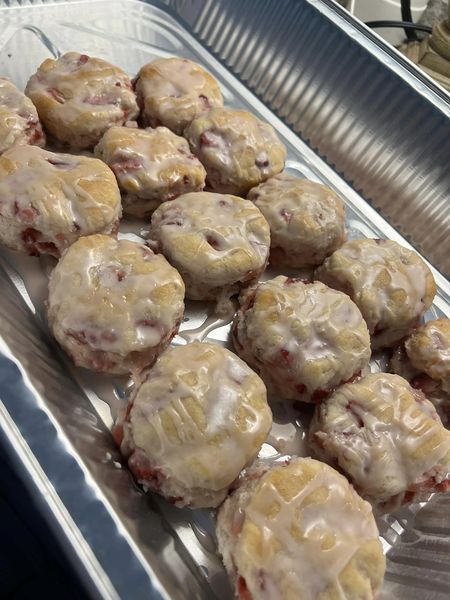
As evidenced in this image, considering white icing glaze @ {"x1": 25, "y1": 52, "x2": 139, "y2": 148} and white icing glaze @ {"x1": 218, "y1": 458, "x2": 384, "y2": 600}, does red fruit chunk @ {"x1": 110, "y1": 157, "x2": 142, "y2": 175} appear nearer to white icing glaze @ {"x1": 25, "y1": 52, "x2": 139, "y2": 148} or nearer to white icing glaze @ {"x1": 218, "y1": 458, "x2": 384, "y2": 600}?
white icing glaze @ {"x1": 25, "y1": 52, "x2": 139, "y2": 148}

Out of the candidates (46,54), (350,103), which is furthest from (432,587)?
(46,54)

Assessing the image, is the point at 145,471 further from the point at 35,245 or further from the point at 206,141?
the point at 206,141

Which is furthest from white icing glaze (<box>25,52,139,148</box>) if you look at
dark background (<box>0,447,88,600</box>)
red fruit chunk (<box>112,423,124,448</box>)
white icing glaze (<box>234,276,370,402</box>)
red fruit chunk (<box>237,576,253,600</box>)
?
red fruit chunk (<box>237,576,253,600</box>)

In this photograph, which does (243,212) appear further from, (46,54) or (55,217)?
(46,54)

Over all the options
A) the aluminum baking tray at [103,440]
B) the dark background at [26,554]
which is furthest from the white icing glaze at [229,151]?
the dark background at [26,554]

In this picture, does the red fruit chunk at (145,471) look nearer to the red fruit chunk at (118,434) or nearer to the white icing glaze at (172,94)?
the red fruit chunk at (118,434)

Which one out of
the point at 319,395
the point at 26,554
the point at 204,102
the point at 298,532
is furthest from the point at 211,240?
the point at 26,554
